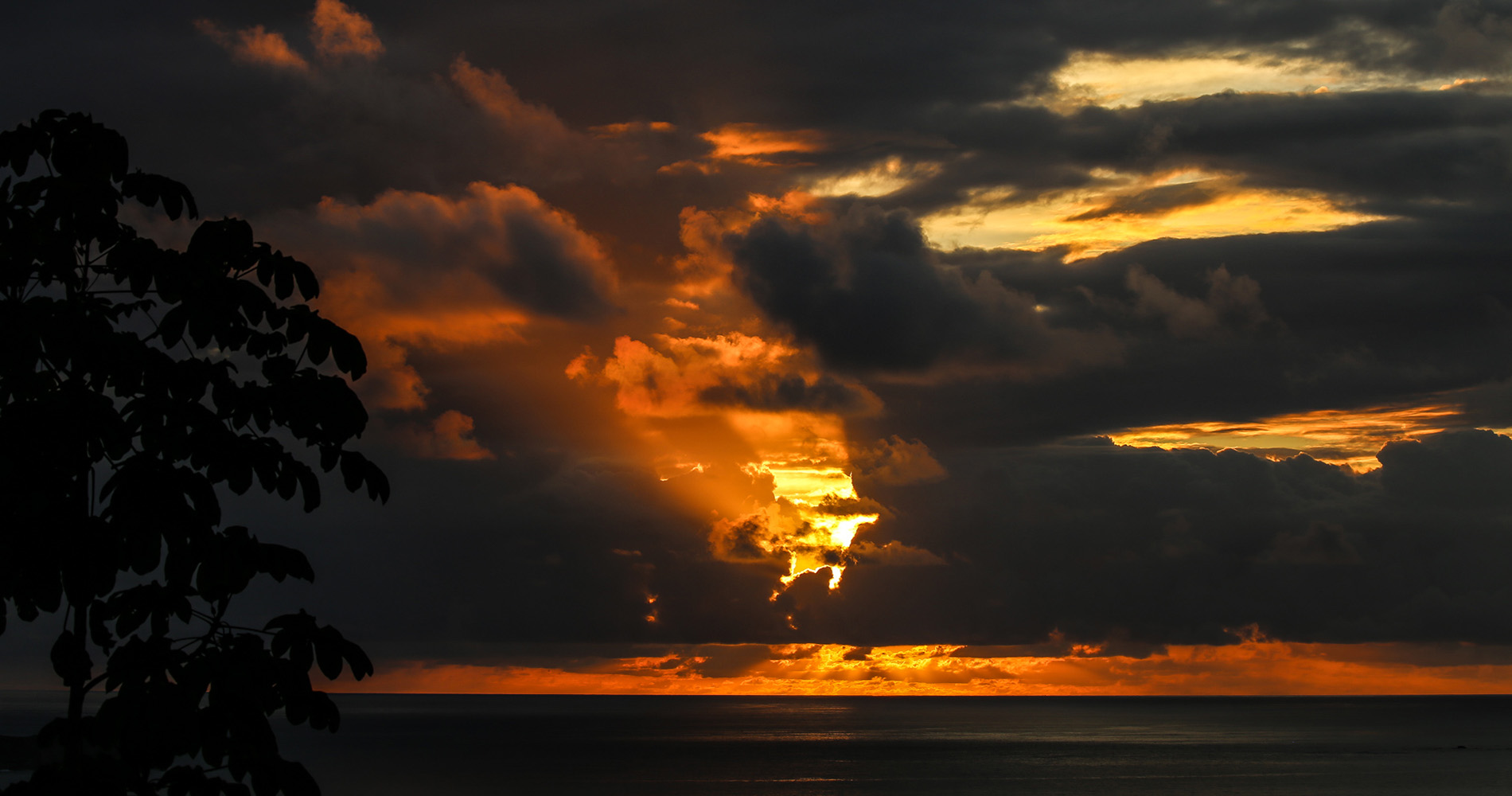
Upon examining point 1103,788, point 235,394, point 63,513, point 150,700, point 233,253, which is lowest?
point 1103,788

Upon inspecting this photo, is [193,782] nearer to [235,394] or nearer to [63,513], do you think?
[63,513]

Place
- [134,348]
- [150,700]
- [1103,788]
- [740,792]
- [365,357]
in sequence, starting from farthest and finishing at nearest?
[1103,788] < [740,792] < [365,357] < [134,348] < [150,700]

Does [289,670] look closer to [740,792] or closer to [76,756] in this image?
[76,756]

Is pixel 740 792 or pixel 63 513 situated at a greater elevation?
pixel 63 513

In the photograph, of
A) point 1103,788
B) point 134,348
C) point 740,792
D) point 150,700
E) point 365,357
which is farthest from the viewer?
point 1103,788

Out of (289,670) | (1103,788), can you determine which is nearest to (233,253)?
(289,670)

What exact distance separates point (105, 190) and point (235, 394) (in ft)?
5.50

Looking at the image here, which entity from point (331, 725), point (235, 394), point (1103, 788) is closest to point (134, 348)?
point (235, 394)

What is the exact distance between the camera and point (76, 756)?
8055mm

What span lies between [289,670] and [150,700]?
2.68 ft

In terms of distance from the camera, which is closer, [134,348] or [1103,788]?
[134,348]

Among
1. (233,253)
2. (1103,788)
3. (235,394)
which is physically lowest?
(1103,788)

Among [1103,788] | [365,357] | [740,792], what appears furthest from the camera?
[1103,788]

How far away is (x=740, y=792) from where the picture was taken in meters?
154
